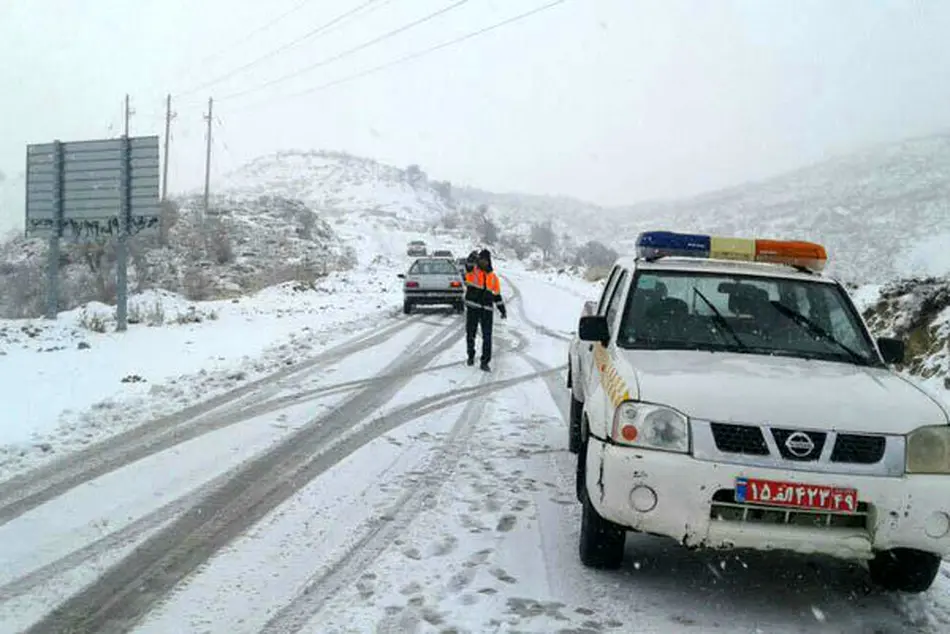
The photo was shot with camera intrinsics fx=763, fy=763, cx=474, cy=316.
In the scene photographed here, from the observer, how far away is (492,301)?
11.8m

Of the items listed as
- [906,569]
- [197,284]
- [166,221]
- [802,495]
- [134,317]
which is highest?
[166,221]

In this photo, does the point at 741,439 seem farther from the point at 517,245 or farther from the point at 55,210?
the point at 517,245

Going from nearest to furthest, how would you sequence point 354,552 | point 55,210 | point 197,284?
point 354,552 → point 55,210 → point 197,284

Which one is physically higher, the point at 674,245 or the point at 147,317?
the point at 674,245

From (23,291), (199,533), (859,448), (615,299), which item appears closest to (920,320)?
(615,299)

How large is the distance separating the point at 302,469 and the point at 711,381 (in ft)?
11.6

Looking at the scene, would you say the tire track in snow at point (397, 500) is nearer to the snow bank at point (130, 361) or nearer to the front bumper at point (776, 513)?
the front bumper at point (776, 513)

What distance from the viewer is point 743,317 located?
5137 mm

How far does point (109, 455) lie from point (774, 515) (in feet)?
17.4

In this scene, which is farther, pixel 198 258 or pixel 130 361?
pixel 198 258

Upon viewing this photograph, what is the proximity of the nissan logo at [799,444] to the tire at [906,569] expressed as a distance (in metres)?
0.74

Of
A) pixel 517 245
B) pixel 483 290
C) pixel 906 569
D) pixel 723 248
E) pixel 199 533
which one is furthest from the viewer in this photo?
pixel 517 245

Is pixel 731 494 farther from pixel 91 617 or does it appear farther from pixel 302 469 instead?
pixel 302 469

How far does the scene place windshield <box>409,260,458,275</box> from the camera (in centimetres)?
2195
